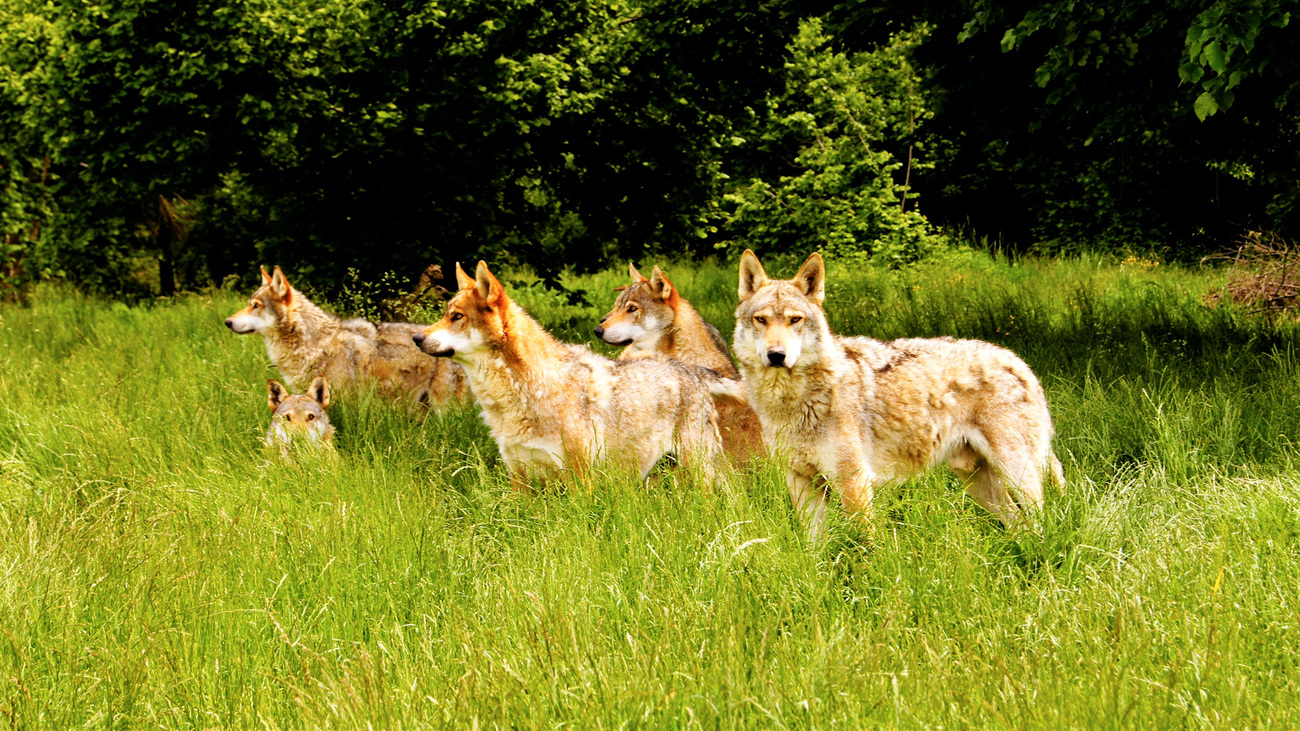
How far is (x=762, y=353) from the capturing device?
4.72m

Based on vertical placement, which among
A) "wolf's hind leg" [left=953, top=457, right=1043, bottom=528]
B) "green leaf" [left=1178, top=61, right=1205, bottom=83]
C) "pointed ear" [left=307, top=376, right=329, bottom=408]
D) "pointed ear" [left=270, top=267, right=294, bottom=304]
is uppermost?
"green leaf" [left=1178, top=61, right=1205, bottom=83]

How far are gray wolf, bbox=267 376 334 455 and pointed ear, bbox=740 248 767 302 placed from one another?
293 centimetres

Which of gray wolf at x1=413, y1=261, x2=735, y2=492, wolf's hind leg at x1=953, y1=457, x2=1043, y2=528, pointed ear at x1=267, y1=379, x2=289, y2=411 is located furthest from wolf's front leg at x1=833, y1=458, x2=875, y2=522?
pointed ear at x1=267, y1=379, x2=289, y2=411

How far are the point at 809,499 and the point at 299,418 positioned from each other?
4183 millimetres

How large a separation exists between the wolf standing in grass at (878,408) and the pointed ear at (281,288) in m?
5.62

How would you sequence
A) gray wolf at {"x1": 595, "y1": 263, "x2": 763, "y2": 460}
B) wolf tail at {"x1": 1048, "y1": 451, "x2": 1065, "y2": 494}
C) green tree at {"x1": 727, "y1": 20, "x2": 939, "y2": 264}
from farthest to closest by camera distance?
green tree at {"x1": 727, "y1": 20, "x2": 939, "y2": 264} → gray wolf at {"x1": 595, "y1": 263, "x2": 763, "y2": 460} → wolf tail at {"x1": 1048, "y1": 451, "x2": 1065, "y2": 494}

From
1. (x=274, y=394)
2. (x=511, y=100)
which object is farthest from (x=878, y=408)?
(x=511, y=100)

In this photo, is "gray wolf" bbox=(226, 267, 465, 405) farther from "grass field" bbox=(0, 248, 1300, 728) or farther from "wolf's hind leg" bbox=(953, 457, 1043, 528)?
"wolf's hind leg" bbox=(953, 457, 1043, 528)

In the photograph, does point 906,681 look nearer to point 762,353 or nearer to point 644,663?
point 644,663

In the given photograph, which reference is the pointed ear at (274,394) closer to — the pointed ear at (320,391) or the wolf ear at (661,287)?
the pointed ear at (320,391)

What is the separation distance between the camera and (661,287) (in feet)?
25.1

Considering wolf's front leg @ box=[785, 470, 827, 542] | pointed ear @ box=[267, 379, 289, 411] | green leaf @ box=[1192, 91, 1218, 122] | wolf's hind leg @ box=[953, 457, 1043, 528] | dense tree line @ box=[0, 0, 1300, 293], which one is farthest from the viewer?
dense tree line @ box=[0, 0, 1300, 293]

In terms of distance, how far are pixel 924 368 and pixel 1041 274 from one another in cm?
1007

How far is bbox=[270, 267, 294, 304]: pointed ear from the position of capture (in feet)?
28.6
